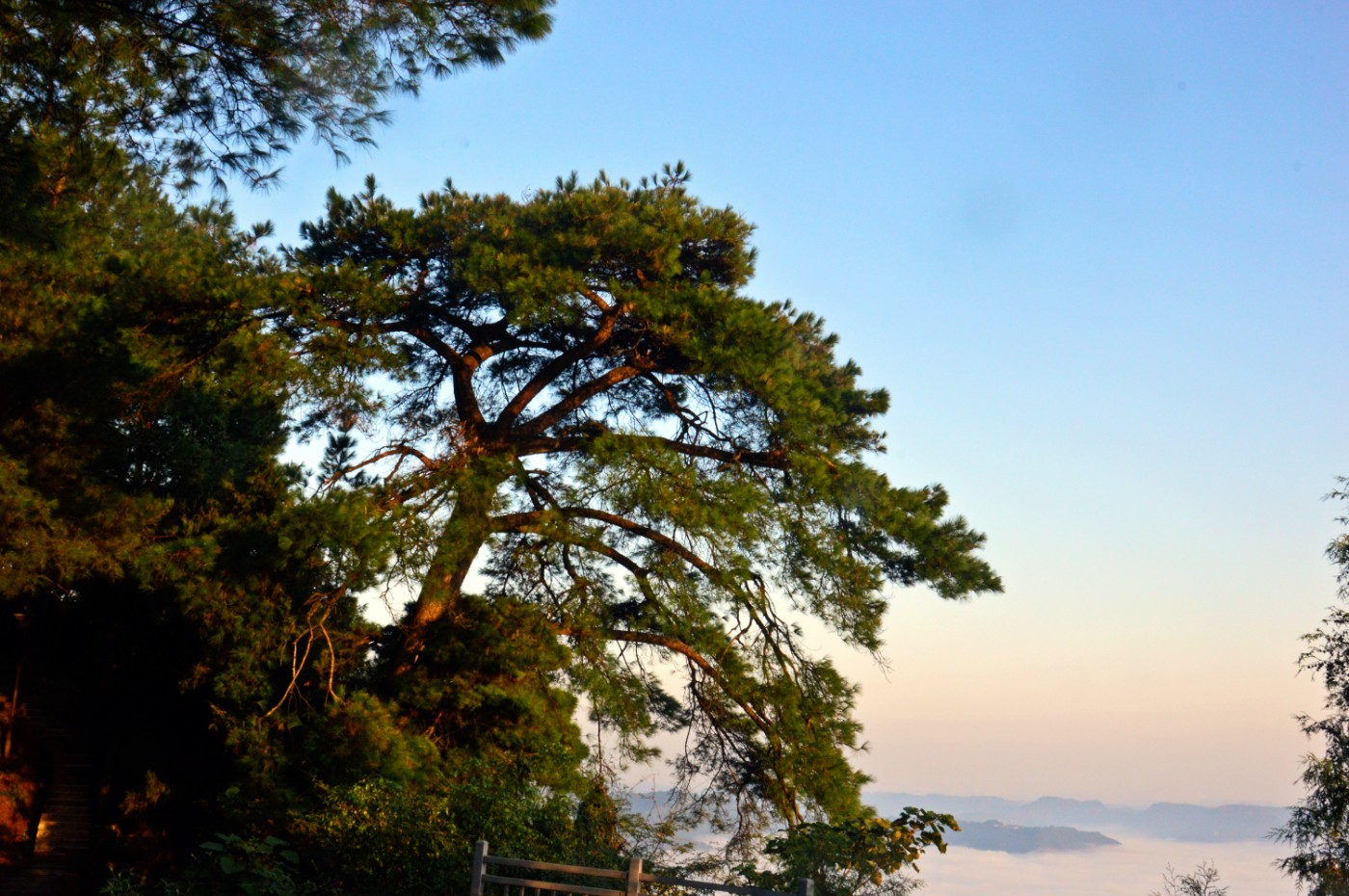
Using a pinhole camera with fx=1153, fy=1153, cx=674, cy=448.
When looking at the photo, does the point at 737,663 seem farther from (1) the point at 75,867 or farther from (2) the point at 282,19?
(1) the point at 75,867

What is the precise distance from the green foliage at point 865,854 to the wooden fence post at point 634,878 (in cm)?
111

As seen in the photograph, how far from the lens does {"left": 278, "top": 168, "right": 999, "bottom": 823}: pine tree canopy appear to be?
11.2m

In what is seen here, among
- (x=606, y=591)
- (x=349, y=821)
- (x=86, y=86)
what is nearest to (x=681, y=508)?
(x=606, y=591)

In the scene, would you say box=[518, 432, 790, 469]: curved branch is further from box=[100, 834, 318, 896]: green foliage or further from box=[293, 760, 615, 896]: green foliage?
box=[100, 834, 318, 896]: green foliage

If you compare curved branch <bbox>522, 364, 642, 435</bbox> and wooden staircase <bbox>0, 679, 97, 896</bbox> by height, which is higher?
curved branch <bbox>522, 364, 642, 435</bbox>

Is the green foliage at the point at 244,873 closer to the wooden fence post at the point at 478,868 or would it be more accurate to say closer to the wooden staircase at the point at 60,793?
the wooden fence post at the point at 478,868

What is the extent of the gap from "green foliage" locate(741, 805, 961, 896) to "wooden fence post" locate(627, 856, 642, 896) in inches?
43.9

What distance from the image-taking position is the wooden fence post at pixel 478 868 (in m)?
7.51

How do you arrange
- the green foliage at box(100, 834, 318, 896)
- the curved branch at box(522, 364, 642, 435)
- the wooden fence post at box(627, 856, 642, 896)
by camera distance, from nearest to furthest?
the wooden fence post at box(627, 856, 642, 896), the green foliage at box(100, 834, 318, 896), the curved branch at box(522, 364, 642, 435)

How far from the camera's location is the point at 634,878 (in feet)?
22.7

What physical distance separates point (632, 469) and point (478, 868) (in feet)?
14.3

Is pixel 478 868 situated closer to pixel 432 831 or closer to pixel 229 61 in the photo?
pixel 432 831

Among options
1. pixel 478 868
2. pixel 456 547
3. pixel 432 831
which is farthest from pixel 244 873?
pixel 478 868

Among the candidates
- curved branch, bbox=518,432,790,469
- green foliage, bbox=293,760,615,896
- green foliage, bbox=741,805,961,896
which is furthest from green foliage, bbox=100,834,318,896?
curved branch, bbox=518,432,790,469
